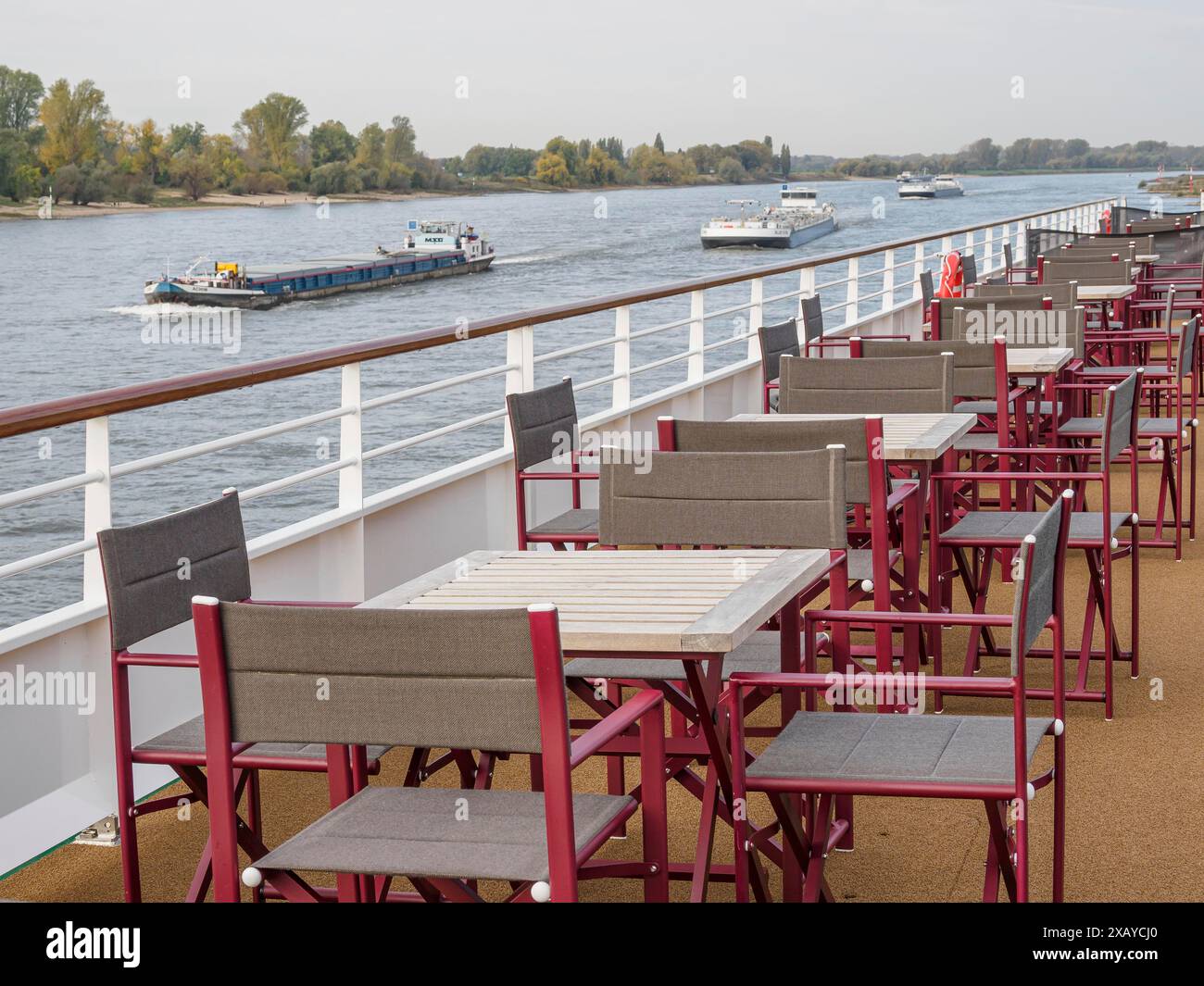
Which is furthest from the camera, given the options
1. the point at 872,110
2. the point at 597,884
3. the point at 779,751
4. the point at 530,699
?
the point at 872,110

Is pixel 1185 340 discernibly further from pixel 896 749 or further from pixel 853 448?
pixel 896 749

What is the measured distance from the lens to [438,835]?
1771 millimetres

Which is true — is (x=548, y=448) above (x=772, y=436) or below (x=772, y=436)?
below

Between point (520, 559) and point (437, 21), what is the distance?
47.0m

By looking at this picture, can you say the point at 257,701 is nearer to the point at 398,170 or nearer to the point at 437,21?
the point at 398,170

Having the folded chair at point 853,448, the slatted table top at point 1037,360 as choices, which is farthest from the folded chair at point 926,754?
the slatted table top at point 1037,360

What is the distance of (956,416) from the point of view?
Result: 12.3ft

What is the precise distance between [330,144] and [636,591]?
142 feet

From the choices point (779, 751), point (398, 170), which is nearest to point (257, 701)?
point (779, 751)

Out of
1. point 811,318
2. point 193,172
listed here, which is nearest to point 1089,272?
point 811,318

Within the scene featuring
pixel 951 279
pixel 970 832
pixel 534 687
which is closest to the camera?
pixel 534 687

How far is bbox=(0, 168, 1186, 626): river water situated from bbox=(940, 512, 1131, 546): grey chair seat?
13.3 ft

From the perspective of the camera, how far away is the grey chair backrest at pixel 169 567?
2246mm

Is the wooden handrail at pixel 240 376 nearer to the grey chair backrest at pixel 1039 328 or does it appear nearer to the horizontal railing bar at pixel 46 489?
the horizontal railing bar at pixel 46 489
